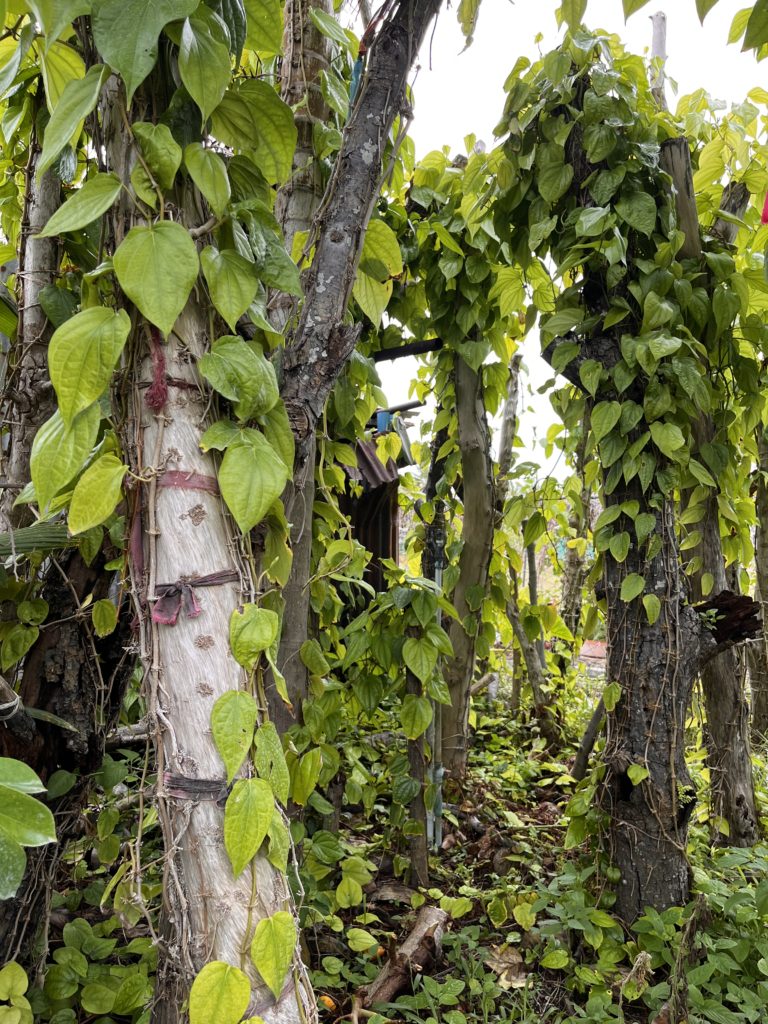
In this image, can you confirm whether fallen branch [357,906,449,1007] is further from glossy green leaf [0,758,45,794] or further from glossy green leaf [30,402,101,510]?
glossy green leaf [30,402,101,510]

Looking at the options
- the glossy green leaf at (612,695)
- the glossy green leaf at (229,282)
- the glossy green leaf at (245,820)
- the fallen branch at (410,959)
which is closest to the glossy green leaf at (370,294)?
the glossy green leaf at (229,282)

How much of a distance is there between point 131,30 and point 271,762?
0.71m

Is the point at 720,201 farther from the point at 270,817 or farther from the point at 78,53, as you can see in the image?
the point at 270,817

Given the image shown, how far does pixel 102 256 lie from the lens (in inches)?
31.9

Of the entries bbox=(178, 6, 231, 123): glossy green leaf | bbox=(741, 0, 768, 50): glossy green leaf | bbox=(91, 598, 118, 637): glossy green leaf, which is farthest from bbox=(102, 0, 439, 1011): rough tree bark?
bbox=(741, 0, 768, 50): glossy green leaf

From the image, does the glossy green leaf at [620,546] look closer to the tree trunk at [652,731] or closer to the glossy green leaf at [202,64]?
the tree trunk at [652,731]

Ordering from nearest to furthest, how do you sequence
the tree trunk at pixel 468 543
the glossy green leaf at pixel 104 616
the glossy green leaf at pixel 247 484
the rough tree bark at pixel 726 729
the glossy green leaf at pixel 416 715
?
1. the glossy green leaf at pixel 247 484
2. the glossy green leaf at pixel 104 616
3. the glossy green leaf at pixel 416 715
4. the rough tree bark at pixel 726 729
5. the tree trunk at pixel 468 543

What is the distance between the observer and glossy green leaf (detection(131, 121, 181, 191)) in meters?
0.73

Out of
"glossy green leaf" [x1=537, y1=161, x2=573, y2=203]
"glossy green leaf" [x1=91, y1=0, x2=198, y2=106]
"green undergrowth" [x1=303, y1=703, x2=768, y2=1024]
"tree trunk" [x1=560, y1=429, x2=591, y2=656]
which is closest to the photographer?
"glossy green leaf" [x1=91, y1=0, x2=198, y2=106]

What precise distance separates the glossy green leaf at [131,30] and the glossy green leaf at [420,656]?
45.3 inches

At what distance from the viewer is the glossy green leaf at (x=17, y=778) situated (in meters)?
0.57

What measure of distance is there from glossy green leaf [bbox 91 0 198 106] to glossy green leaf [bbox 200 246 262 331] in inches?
6.6

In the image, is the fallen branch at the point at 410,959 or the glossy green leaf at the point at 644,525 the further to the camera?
the glossy green leaf at the point at 644,525

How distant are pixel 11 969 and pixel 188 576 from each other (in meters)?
0.63
